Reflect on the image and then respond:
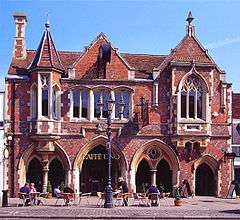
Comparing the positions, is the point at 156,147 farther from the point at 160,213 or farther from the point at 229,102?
the point at 160,213

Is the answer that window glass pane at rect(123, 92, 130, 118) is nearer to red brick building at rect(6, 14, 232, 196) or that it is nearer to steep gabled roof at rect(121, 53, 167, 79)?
red brick building at rect(6, 14, 232, 196)

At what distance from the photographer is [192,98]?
1398 inches

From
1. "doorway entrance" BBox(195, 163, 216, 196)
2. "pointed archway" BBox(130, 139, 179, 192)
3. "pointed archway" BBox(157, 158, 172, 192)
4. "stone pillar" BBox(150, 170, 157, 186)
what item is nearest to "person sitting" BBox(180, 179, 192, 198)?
"pointed archway" BBox(130, 139, 179, 192)

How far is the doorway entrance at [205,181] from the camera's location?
36.5m

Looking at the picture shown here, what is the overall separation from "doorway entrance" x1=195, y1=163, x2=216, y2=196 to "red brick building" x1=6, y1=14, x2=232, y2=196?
0.23ft

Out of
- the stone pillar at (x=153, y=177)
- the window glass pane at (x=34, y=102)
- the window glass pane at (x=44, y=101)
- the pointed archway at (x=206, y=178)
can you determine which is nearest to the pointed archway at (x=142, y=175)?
the stone pillar at (x=153, y=177)

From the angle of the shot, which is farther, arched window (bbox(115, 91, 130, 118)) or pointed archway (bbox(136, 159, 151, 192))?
pointed archway (bbox(136, 159, 151, 192))

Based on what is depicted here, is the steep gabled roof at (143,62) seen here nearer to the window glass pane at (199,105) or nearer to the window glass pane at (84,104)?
the window glass pane at (199,105)

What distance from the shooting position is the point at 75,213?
23.4 metres

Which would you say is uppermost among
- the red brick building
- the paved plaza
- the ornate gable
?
the ornate gable

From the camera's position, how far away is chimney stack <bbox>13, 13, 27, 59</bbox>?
35.8 metres

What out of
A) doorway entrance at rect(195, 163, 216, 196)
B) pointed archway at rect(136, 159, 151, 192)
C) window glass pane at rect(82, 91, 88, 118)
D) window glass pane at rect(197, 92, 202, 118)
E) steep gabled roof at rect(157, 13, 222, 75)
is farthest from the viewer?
doorway entrance at rect(195, 163, 216, 196)

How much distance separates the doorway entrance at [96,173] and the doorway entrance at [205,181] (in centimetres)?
580

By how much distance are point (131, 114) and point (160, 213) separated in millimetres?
12126
